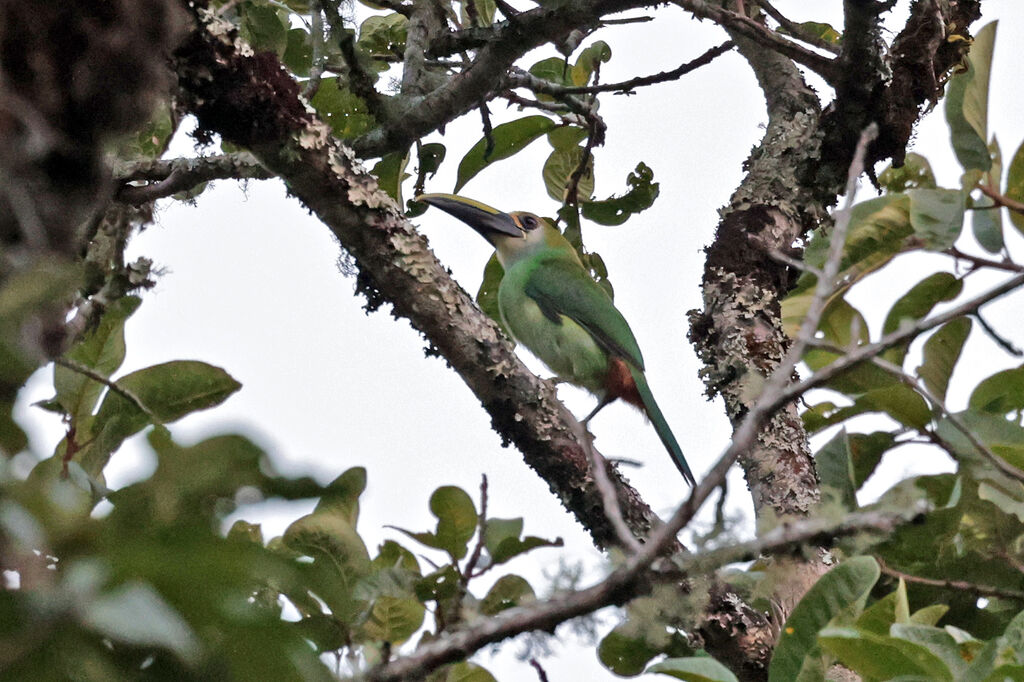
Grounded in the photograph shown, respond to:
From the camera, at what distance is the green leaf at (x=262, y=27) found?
9.62 feet

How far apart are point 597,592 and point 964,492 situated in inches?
52.4

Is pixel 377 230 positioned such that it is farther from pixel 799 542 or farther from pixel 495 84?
pixel 799 542

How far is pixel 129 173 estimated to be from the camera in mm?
2572

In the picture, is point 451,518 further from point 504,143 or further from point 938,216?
point 504,143

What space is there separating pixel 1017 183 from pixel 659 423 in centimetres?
196

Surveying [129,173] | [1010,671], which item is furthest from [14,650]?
[129,173]

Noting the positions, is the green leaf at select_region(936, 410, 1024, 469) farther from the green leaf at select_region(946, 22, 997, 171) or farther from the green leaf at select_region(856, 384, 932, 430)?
the green leaf at select_region(946, 22, 997, 171)

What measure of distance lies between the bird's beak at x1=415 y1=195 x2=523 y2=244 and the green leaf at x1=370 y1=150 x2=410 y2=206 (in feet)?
5.27

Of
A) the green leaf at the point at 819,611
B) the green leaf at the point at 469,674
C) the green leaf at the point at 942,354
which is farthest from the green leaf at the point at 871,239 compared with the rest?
the green leaf at the point at 469,674

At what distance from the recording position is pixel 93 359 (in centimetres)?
171

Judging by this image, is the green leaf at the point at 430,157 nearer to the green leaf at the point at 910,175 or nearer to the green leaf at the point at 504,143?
the green leaf at the point at 504,143

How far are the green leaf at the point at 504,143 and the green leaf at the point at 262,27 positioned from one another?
0.61m

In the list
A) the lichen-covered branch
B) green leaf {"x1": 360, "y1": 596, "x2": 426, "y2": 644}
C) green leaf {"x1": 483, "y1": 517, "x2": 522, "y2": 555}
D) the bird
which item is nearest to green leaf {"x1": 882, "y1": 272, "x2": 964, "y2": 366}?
the lichen-covered branch

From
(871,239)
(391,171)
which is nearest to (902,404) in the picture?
(871,239)
